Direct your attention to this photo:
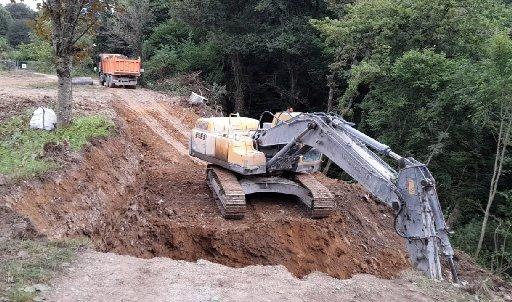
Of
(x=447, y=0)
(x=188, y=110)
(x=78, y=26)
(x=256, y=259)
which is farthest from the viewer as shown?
(x=188, y=110)

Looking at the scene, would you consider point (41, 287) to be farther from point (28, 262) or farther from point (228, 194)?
point (228, 194)

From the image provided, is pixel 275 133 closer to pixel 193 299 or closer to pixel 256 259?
pixel 256 259

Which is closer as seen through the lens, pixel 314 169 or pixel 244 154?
pixel 244 154

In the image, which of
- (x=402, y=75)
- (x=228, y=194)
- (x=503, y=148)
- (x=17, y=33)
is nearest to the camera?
(x=228, y=194)

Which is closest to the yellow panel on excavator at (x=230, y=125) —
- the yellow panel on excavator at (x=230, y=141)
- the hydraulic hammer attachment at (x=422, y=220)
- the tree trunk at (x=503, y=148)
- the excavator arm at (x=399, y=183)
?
the yellow panel on excavator at (x=230, y=141)

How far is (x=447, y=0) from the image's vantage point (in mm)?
16516

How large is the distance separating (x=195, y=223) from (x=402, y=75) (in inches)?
357

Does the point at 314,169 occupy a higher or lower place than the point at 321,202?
higher

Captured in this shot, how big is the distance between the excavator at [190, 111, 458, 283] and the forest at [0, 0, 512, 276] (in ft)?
14.1

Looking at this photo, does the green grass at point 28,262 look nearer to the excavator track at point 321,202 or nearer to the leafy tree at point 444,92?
the excavator track at point 321,202

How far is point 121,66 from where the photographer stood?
84.2 ft

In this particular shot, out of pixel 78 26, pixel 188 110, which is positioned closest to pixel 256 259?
pixel 78 26

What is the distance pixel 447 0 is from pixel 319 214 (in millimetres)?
9794

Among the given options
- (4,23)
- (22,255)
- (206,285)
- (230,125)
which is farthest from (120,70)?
(4,23)
